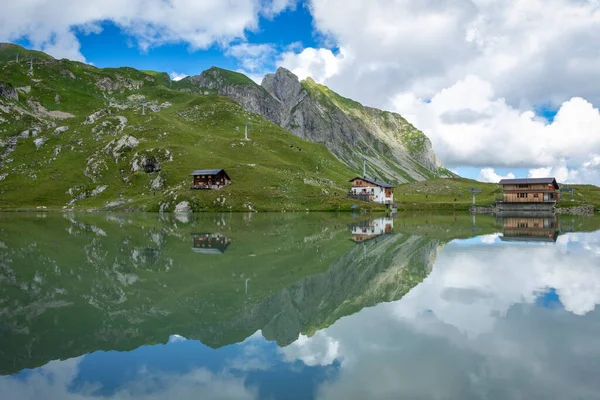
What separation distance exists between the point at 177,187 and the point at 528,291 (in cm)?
12265

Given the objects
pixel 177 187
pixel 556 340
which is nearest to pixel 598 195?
pixel 177 187

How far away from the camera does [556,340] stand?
Result: 1647cm

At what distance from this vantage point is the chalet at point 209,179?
431ft

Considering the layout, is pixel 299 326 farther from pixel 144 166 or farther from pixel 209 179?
pixel 144 166

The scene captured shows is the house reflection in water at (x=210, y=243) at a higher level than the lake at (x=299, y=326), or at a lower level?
higher

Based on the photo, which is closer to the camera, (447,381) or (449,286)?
(447,381)

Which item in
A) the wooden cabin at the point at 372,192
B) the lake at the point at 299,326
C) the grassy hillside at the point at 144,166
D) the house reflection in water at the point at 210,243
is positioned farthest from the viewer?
the wooden cabin at the point at 372,192

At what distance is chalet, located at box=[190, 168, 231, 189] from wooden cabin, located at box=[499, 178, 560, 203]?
93391 millimetres

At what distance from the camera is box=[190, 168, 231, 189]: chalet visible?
13138 centimetres

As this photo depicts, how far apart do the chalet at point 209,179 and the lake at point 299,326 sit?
9463cm

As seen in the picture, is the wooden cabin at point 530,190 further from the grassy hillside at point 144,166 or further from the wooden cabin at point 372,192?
the grassy hillside at point 144,166

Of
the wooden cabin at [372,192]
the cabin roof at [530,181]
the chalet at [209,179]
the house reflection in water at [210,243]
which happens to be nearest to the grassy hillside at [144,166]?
the chalet at [209,179]

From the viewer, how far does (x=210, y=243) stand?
46938mm

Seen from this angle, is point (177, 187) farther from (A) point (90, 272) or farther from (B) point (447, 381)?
(B) point (447, 381)
